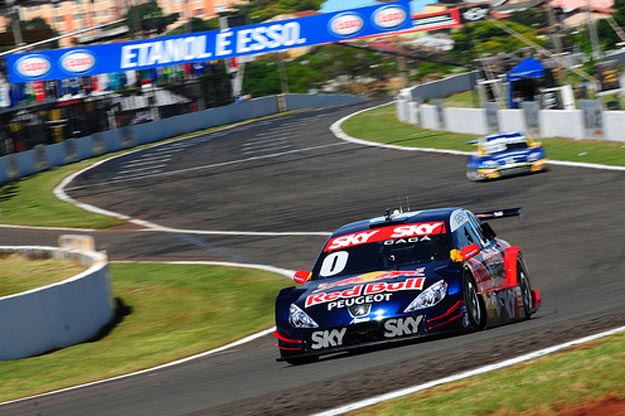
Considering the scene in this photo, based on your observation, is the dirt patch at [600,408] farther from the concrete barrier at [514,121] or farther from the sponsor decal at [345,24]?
the sponsor decal at [345,24]

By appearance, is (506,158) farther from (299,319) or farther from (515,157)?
(299,319)

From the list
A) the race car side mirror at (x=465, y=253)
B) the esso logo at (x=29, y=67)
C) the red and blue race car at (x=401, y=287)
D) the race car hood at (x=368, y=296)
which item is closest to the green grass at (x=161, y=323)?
the red and blue race car at (x=401, y=287)

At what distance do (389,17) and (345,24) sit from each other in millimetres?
2432

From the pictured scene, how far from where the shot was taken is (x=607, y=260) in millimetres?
16594

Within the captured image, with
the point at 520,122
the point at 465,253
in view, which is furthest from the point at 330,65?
the point at 465,253

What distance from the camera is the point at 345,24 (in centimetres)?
5494

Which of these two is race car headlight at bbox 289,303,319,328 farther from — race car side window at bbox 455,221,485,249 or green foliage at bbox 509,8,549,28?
green foliage at bbox 509,8,549,28

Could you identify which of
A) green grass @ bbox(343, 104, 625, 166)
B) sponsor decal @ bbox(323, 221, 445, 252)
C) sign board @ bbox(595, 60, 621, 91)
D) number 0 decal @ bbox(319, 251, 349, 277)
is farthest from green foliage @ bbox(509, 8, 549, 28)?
number 0 decal @ bbox(319, 251, 349, 277)

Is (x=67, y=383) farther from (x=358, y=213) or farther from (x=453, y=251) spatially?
(x=358, y=213)

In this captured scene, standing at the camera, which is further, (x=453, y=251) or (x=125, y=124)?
(x=125, y=124)

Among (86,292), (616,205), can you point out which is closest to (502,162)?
(616,205)

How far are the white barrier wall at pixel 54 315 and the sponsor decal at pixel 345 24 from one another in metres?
38.0

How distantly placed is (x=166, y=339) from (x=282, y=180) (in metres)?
21.4

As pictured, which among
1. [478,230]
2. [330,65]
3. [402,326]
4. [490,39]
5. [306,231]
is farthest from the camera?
[490,39]
